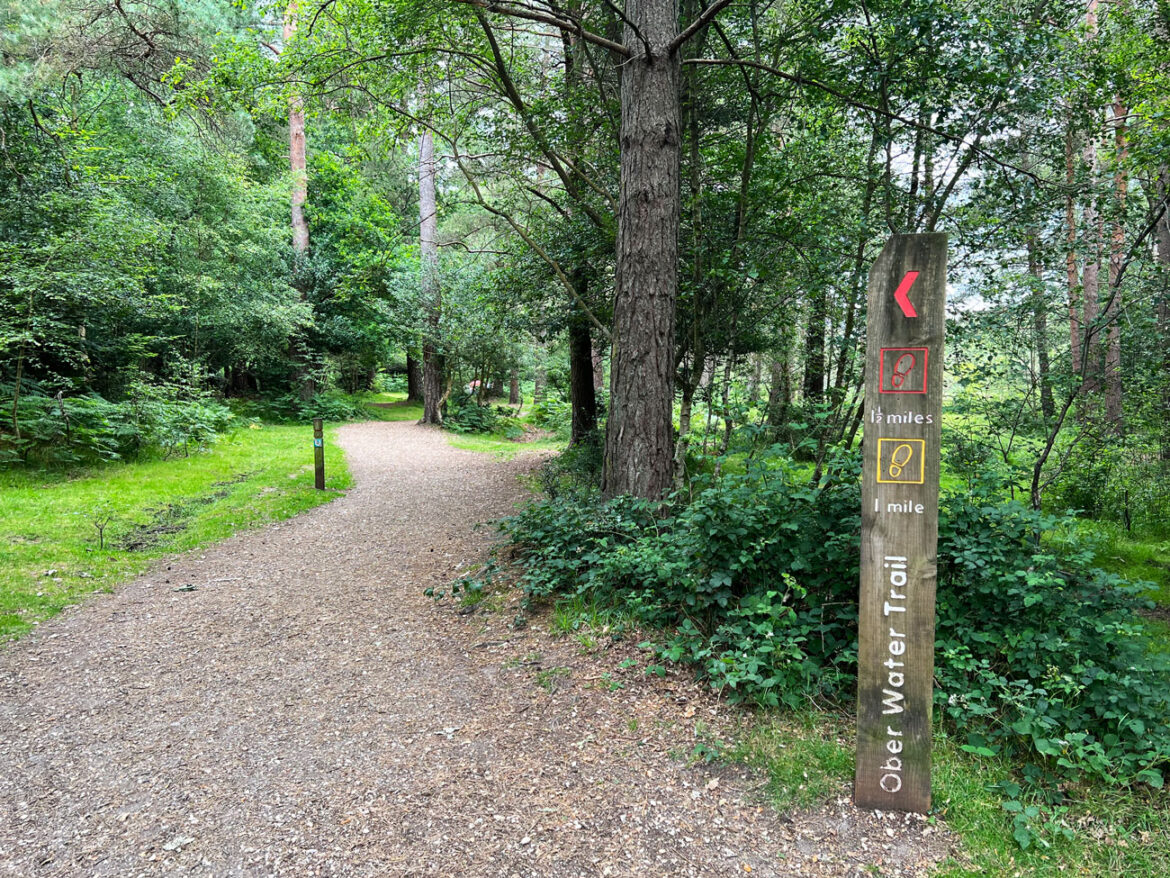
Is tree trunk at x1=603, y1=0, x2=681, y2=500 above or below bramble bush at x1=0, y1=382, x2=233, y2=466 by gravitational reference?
above

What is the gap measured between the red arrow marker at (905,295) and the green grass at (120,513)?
21.0 ft

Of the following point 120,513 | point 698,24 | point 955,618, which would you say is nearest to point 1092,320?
point 955,618

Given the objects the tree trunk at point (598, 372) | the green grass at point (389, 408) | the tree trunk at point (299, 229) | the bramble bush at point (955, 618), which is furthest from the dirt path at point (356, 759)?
the green grass at point (389, 408)

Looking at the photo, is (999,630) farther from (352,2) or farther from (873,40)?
(352,2)

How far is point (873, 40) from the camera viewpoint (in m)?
5.02

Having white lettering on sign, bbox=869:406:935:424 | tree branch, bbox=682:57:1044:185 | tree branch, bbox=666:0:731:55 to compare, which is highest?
tree branch, bbox=666:0:731:55

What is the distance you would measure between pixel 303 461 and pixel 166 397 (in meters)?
2.80

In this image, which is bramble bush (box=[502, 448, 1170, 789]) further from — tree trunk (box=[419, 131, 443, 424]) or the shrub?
the shrub

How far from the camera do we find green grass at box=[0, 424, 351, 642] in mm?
5453

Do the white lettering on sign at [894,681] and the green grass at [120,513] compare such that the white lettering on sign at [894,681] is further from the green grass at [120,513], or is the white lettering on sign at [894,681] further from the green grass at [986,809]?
the green grass at [120,513]

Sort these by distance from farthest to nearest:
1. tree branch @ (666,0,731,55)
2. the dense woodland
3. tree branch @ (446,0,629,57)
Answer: tree branch @ (446,0,629,57), tree branch @ (666,0,731,55), the dense woodland

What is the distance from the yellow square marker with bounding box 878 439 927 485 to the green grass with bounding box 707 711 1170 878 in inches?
55.4

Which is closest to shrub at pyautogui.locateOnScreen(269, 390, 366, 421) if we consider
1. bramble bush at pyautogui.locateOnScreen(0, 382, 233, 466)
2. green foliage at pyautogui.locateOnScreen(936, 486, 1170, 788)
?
bramble bush at pyautogui.locateOnScreen(0, 382, 233, 466)

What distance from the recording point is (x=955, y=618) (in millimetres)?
3162
